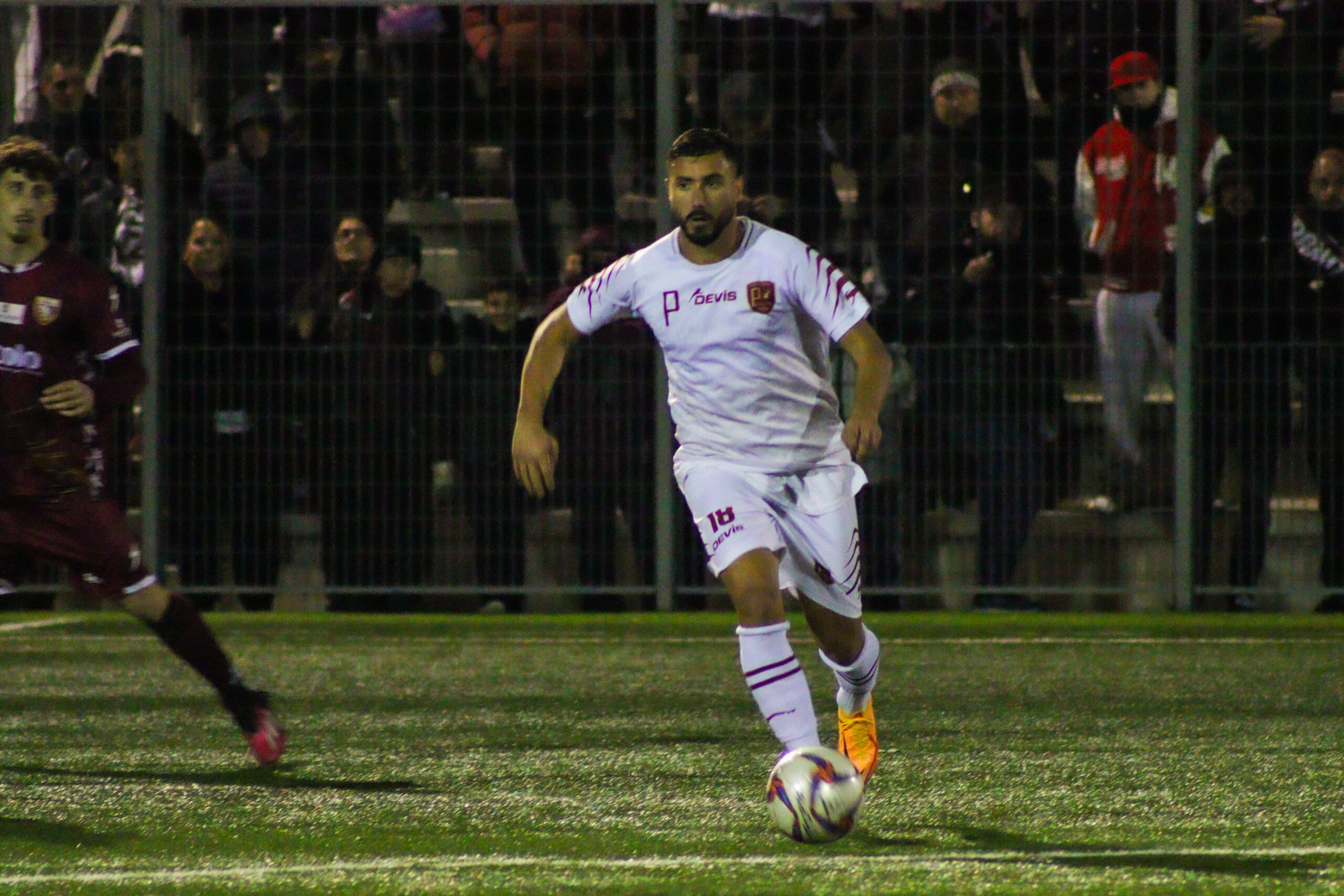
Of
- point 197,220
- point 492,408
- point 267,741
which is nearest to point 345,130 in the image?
point 197,220

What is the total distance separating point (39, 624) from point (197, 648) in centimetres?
401

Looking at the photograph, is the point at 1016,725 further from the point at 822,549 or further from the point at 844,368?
the point at 844,368

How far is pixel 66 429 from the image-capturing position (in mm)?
5645

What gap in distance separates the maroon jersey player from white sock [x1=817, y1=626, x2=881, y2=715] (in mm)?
1616

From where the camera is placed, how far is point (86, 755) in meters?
5.85

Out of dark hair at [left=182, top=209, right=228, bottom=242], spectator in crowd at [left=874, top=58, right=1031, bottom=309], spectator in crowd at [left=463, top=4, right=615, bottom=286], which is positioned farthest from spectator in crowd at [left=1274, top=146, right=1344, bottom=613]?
dark hair at [left=182, top=209, right=228, bottom=242]

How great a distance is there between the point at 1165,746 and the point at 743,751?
124 centimetres

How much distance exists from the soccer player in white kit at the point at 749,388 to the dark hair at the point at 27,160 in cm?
158

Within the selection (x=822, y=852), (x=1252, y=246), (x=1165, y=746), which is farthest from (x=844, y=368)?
(x=822, y=852)

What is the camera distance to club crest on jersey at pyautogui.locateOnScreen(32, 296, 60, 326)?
558 centimetres

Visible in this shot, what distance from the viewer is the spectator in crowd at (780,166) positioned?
362 inches

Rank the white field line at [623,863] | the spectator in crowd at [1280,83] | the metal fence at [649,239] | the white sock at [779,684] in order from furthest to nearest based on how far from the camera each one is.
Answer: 1. the metal fence at [649,239]
2. the spectator in crowd at [1280,83]
3. the white sock at [779,684]
4. the white field line at [623,863]

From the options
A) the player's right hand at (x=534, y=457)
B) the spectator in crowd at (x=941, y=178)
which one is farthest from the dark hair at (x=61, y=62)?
the player's right hand at (x=534, y=457)

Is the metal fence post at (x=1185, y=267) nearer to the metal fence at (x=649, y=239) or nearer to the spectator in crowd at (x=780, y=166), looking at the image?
the metal fence at (x=649, y=239)
